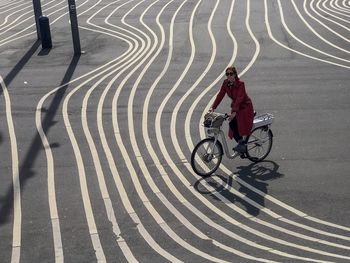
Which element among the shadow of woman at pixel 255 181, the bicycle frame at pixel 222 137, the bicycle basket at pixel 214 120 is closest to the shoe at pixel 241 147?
the bicycle frame at pixel 222 137

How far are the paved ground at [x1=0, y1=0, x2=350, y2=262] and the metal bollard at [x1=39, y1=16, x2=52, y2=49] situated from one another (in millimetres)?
281

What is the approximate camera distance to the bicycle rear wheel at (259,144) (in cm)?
1152

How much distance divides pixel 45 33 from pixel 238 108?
11.7 m

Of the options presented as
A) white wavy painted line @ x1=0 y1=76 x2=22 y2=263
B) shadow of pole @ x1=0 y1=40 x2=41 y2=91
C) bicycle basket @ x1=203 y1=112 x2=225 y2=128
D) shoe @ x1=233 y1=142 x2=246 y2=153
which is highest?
bicycle basket @ x1=203 y1=112 x2=225 y2=128

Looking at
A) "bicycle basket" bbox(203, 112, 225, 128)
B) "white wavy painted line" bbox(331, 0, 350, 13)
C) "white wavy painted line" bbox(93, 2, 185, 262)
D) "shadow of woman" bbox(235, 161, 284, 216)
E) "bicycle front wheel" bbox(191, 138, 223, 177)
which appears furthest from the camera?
"white wavy painted line" bbox(331, 0, 350, 13)

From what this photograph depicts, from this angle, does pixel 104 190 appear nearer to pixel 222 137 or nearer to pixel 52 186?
pixel 52 186

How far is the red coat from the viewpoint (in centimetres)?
1090

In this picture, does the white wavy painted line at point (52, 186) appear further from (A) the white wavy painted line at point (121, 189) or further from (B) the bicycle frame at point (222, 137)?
(B) the bicycle frame at point (222, 137)

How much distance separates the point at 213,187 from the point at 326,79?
7302 mm

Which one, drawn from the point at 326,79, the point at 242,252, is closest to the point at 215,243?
the point at 242,252

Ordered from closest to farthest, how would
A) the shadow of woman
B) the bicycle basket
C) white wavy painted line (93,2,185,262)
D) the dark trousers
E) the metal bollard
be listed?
1. white wavy painted line (93,2,185,262)
2. the shadow of woman
3. the bicycle basket
4. the dark trousers
5. the metal bollard

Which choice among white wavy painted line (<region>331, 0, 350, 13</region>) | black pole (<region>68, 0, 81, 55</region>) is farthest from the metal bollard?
white wavy painted line (<region>331, 0, 350, 13</region>)

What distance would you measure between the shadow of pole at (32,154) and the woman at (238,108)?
11.5ft

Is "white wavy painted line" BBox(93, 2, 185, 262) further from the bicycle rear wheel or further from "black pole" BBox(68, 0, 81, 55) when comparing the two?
"black pole" BBox(68, 0, 81, 55)
